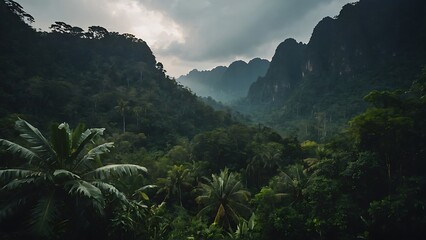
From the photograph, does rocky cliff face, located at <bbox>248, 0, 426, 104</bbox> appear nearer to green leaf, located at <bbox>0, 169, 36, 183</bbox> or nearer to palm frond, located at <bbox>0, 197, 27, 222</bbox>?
green leaf, located at <bbox>0, 169, 36, 183</bbox>

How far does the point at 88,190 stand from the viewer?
6.87 metres

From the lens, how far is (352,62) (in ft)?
332

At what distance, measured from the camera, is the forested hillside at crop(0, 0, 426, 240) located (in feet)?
24.8

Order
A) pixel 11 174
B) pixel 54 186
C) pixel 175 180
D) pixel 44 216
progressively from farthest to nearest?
pixel 175 180 → pixel 54 186 → pixel 11 174 → pixel 44 216

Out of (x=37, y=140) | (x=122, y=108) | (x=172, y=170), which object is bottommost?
(x=172, y=170)

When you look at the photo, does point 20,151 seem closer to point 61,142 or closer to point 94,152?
point 61,142

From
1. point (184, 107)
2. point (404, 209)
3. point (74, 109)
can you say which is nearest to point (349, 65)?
point (184, 107)

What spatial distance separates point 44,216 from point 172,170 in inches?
727

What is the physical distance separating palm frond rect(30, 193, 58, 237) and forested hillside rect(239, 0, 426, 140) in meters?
57.1

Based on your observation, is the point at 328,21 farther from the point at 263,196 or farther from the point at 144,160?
the point at 263,196

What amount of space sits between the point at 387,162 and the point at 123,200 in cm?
1471

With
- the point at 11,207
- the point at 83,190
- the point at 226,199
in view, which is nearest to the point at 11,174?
the point at 11,207

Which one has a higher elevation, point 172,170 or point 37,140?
point 37,140

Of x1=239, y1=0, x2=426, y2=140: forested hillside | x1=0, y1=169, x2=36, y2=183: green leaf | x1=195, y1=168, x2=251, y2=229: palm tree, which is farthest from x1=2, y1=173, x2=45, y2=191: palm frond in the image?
x1=239, y1=0, x2=426, y2=140: forested hillside
